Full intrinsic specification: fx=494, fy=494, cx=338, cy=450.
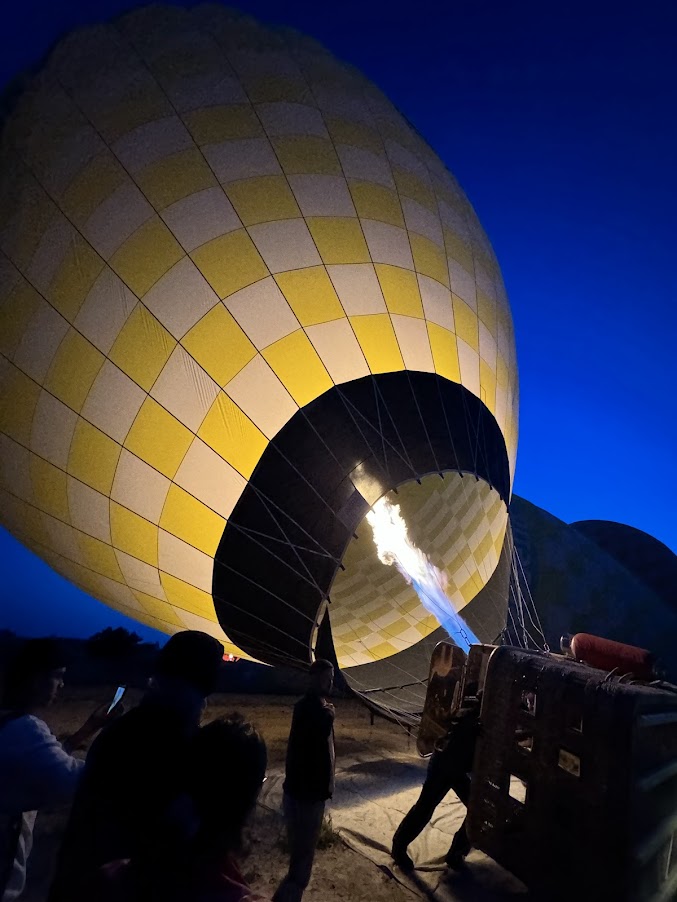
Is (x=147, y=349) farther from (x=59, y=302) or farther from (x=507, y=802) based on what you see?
(x=507, y=802)

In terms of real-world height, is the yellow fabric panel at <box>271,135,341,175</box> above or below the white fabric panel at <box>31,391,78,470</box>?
above

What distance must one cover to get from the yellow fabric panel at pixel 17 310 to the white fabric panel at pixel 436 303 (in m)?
4.02

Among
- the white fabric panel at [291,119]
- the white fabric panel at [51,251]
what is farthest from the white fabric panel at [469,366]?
the white fabric panel at [51,251]

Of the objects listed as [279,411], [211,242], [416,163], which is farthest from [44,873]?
[416,163]

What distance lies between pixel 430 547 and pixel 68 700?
352 inches

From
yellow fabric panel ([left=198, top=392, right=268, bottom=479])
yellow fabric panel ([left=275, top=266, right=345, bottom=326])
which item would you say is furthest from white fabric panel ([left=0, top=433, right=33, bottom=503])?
yellow fabric panel ([left=275, top=266, right=345, bottom=326])

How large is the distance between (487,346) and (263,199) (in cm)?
340

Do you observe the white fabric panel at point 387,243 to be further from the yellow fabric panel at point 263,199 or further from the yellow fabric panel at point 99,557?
the yellow fabric panel at point 99,557

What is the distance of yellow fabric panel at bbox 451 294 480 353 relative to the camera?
6.14 meters

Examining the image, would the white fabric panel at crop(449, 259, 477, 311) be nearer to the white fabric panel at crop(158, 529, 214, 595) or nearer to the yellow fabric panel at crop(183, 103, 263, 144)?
the yellow fabric panel at crop(183, 103, 263, 144)

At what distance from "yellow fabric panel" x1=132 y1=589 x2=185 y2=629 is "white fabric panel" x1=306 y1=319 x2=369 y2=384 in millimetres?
3267

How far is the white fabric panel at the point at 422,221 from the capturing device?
574 centimetres

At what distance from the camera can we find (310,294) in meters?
5.11

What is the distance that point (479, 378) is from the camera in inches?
252
